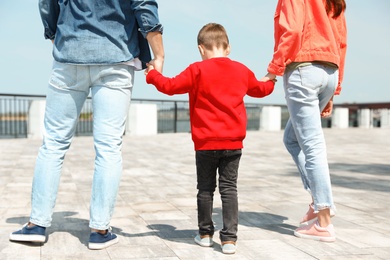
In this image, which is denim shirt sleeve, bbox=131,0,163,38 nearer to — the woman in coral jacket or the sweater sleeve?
the sweater sleeve

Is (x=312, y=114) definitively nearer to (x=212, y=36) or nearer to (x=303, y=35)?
(x=303, y=35)

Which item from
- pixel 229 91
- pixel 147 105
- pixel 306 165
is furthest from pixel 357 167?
pixel 147 105

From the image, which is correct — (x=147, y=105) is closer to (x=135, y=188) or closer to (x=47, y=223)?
(x=135, y=188)

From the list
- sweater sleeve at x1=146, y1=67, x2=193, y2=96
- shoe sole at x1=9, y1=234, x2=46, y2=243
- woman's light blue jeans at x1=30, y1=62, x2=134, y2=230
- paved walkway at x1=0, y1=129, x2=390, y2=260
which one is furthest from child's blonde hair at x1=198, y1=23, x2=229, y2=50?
shoe sole at x1=9, y1=234, x2=46, y2=243

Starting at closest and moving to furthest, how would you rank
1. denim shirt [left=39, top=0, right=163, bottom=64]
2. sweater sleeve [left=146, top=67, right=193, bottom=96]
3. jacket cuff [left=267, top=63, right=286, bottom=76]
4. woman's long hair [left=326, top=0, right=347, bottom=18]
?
sweater sleeve [left=146, top=67, right=193, bottom=96] < denim shirt [left=39, top=0, right=163, bottom=64] < jacket cuff [left=267, top=63, right=286, bottom=76] < woman's long hair [left=326, top=0, right=347, bottom=18]

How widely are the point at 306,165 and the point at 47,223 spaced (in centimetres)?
163

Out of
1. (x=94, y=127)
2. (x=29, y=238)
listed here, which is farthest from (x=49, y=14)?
(x=29, y=238)

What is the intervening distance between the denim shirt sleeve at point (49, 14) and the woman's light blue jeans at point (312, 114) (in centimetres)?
146

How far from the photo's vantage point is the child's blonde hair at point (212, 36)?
9.80ft

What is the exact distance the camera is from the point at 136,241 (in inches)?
124

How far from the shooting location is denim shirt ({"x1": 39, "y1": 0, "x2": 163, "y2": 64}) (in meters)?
2.97

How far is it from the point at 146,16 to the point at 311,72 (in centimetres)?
105

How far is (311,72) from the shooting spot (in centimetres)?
320

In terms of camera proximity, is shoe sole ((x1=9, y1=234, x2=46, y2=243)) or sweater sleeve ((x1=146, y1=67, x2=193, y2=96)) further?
shoe sole ((x1=9, y1=234, x2=46, y2=243))
